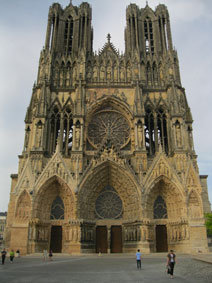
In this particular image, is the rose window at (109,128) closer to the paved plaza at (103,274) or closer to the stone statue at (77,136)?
the stone statue at (77,136)

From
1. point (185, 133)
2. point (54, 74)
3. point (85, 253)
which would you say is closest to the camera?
point (85, 253)

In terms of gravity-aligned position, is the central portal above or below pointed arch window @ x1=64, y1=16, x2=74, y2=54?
below

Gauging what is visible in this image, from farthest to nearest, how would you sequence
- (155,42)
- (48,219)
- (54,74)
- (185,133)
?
(155,42) < (54,74) < (185,133) < (48,219)

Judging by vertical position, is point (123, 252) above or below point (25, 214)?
below

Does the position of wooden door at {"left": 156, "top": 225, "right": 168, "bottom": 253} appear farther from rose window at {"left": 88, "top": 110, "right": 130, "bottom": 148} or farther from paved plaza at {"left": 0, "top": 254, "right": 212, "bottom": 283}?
paved plaza at {"left": 0, "top": 254, "right": 212, "bottom": 283}

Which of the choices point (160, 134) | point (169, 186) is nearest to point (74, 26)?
point (160, 134)

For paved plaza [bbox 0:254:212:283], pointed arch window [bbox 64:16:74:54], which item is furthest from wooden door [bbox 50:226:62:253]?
pointed arch window [bbox 64:16:74:54]

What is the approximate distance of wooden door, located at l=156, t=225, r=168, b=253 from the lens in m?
22.0

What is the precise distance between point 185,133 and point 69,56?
1489cm

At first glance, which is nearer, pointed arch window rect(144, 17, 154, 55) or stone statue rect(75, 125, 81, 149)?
stone statue rect(75, 125, 81, 149)

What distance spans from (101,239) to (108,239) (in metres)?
0.67

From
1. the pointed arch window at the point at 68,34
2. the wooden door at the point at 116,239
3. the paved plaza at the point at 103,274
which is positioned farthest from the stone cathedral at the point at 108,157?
the paved plaza at the point at 103,274

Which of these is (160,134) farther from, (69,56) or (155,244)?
(69,56)

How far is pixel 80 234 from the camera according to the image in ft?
69.2
